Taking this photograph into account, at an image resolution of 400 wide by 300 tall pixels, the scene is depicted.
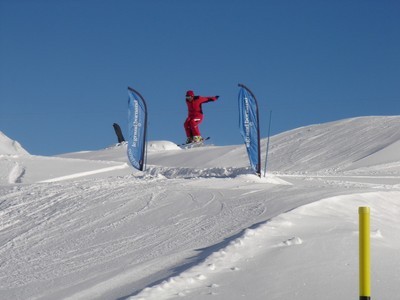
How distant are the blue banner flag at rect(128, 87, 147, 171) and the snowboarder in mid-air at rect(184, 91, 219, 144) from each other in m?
6.01

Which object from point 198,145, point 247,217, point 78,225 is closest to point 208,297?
point 247,217

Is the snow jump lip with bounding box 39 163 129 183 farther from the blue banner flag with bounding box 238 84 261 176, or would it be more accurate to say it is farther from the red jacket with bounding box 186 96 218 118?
the red jacket with bounding box 186 96 218 118

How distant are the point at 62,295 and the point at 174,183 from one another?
7.18 m

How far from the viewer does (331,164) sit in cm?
2516

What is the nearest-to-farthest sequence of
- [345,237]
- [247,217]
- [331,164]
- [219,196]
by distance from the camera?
[345,237] < [247,217] < [219,196] < [331,164]

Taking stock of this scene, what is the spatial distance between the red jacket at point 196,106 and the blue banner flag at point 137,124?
22.4 ft

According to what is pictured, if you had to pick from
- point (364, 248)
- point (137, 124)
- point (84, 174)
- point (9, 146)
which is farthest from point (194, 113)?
point (364, 248)

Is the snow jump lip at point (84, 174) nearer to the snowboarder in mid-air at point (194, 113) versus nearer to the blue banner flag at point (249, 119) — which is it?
the blue banner flag at point (249, 119)

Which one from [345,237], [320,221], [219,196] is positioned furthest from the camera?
[219,196]

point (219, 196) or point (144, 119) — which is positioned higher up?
point (144, 119)

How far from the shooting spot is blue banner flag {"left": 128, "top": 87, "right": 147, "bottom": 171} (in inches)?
710

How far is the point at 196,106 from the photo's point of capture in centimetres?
2561

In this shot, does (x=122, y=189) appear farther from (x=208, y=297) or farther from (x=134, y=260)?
(x=208, y=297)

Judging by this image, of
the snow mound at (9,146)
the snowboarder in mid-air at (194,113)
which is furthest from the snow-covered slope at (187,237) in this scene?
the snow mound at (9,146)
